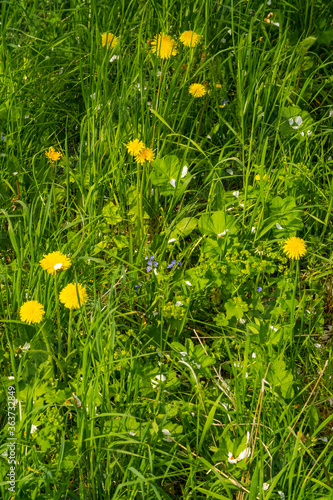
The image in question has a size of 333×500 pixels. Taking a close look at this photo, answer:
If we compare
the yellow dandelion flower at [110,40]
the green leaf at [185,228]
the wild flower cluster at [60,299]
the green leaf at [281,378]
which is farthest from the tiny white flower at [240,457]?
the yellow dandelion flower at [110,40]

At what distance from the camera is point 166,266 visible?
1.90m

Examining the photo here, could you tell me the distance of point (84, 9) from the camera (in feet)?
8.28

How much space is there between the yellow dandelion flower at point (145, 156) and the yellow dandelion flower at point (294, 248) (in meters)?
0.63

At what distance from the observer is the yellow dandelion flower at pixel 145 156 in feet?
6.71

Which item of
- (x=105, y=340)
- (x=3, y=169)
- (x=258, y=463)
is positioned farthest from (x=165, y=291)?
(x=3, y=169)

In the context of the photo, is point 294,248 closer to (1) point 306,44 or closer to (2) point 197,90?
(2) point 197,90

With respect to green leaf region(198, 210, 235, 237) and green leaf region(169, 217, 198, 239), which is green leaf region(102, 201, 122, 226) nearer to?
green leaf region(169, 217, 198, 239)

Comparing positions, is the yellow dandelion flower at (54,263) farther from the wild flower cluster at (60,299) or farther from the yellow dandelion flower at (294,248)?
the yellow dandelion flower at (294,248)

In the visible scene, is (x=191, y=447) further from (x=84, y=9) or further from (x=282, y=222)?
(x=84, y=9)

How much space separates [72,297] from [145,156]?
720 millimetres

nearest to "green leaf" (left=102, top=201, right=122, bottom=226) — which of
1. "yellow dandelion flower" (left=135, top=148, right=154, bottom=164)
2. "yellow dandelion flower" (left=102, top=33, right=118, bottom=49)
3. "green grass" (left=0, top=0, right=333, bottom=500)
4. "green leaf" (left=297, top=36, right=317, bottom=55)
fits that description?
"green grass" (left=0, top=0, right=333, bottom=500)

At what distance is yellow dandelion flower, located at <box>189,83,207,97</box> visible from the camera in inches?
86.5

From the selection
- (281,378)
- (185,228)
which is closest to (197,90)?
(185,228)

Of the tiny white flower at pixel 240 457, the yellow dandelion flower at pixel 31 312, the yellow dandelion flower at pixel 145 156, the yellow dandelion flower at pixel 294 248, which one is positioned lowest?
the tiny white flower at pixel 240 457
